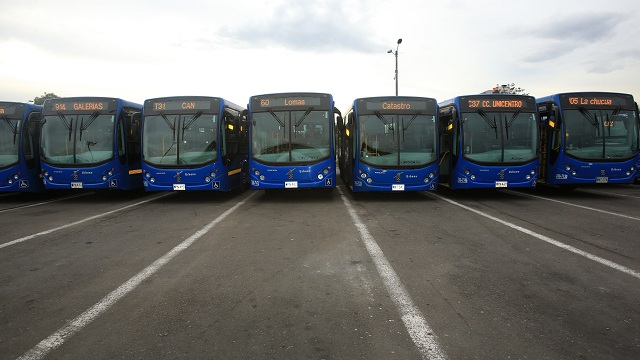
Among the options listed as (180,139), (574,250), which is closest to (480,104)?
(574,250)

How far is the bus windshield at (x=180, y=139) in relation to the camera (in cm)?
1145

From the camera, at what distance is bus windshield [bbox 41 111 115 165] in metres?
11.6

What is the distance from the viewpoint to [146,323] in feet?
11.7

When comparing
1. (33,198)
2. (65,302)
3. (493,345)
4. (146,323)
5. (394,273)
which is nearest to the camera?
(493,345)

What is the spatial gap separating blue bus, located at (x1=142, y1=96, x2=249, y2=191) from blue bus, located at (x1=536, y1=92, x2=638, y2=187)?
1032cm

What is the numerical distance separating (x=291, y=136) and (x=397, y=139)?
3164 mm

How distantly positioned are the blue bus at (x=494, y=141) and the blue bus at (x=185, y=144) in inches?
281

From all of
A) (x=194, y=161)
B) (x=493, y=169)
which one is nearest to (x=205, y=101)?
(x=194, y=161)

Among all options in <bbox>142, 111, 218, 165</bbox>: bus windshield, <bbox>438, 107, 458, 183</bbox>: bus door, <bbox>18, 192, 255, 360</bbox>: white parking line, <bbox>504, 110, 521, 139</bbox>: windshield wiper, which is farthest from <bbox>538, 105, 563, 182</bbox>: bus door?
<bbox>18, 192, 255, 360</bbox>: white parking line

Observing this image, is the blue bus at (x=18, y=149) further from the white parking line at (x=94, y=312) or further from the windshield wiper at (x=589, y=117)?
the windshield wiper at (x=589, y=117)

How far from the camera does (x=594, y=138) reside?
460 inches

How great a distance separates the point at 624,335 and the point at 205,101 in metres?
11.2

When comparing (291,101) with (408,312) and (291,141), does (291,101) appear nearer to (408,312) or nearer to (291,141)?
(291,141)

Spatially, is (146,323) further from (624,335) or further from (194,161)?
(194,161)
